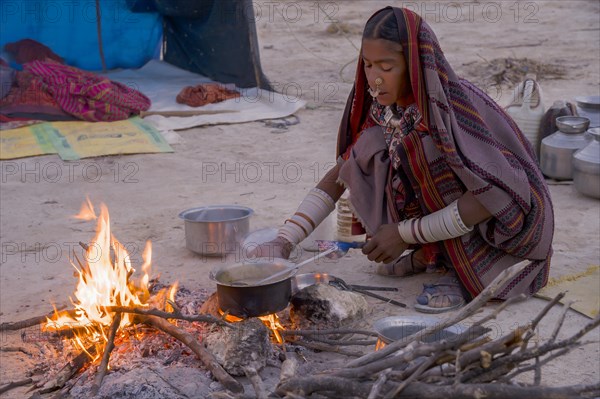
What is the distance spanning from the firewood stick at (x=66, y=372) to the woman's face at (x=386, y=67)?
1556 mm

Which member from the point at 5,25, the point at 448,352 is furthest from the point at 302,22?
the point at 448,352

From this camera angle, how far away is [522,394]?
180 centimetres

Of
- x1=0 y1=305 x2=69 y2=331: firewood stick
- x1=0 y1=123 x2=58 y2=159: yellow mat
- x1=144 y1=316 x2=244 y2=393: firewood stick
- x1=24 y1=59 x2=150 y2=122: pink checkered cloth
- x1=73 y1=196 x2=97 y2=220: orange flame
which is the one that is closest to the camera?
x1=144 y1=316 x2=244 y2=393: firewood stick

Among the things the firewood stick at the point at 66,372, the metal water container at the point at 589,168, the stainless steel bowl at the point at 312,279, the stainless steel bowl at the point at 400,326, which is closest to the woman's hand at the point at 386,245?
the stainless steel bowl at the point at 312,279

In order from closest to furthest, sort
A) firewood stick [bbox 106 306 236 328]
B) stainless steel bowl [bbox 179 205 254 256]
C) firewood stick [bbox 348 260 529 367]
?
firewood stick [bbox 348 260 529 367] → firewood stick [bbox 106 306 236 328] → stainless steel bowl [bbox 179 205 254 256]

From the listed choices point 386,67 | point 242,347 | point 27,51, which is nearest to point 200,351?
point 242,347

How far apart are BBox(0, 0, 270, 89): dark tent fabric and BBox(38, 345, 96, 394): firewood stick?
18.2 feet

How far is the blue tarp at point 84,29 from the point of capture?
843cm

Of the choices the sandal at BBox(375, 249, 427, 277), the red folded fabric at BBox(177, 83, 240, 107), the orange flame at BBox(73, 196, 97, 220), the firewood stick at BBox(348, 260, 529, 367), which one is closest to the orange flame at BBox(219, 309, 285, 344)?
the sandal at BBox(375, 249, 427, 277)

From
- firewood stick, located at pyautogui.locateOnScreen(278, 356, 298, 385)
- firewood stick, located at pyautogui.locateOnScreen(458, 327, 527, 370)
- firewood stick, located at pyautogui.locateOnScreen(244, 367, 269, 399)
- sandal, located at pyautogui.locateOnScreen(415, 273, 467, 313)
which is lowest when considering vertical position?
sandal, located at pyautogui.locateOnScreen(415, 273, 467, 313)

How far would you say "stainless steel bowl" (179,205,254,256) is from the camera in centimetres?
435

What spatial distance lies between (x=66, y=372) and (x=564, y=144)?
382cm

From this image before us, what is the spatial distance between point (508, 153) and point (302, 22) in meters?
10.2

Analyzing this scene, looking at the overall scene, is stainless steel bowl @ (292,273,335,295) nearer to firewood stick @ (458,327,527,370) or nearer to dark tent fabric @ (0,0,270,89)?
firewood stick @ (458,327,527,370)
